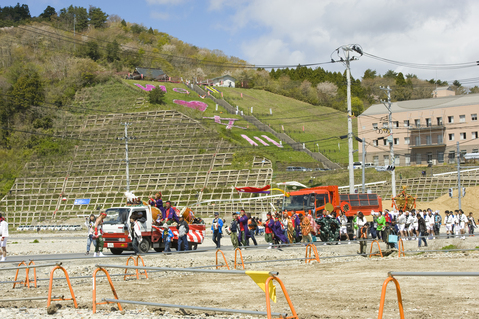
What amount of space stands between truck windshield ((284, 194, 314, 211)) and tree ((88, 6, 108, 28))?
472 feet

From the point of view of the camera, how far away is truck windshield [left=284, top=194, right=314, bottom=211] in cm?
2869

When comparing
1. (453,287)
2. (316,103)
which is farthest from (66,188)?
(316,103)

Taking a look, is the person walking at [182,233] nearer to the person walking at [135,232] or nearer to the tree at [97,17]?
the person walking at [135,232]

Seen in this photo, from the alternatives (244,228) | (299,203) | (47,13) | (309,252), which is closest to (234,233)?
(244,228)

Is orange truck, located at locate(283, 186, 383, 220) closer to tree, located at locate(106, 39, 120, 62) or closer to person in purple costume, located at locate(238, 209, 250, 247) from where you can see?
person in purple costume, located at locate(238, 209, 250, 247)

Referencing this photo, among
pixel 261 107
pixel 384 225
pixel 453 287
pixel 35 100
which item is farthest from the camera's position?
pixel 261 107

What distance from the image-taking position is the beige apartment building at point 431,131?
224 feet

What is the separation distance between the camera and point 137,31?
542ft

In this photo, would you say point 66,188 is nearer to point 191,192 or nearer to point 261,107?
point 191,192

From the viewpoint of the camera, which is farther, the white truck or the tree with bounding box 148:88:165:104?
the tree with bounding box 148:88:165:104

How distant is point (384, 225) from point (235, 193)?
3343cm

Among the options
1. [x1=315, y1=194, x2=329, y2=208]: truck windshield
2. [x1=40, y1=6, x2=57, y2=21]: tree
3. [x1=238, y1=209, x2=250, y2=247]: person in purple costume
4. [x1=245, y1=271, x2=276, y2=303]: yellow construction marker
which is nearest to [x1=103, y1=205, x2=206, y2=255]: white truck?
[x1=238, y1=209, x2=250, y2=247]: person in purple costume

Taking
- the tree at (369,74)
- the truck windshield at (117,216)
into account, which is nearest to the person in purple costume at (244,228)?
the truck windshield at (117,216)

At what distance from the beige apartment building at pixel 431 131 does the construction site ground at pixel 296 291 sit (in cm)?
5316
